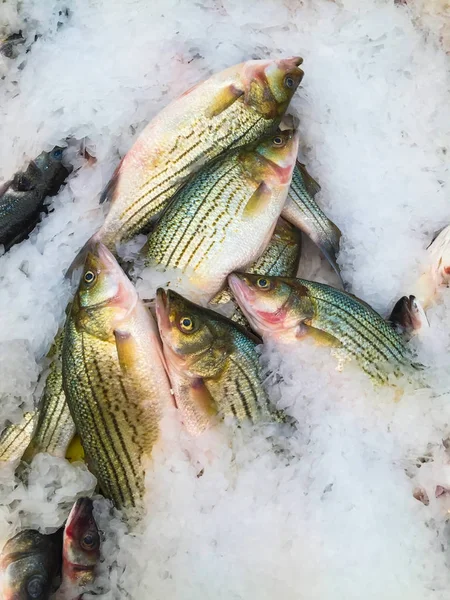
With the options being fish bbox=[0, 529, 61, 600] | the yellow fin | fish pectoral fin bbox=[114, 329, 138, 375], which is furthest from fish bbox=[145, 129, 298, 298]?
fish bbox=[0, 529, 61, 600]

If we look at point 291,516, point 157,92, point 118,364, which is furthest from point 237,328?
point 157,92

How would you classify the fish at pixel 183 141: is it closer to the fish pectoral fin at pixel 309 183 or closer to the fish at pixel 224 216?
the fish at pixel 224 216

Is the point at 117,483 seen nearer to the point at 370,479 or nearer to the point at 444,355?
the point at 370,479

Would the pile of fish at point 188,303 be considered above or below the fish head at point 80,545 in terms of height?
above

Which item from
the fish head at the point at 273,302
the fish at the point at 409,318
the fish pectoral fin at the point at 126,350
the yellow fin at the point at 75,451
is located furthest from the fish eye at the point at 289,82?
the yellow fin at the point at 75,451

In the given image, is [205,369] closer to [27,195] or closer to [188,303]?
[188,303]

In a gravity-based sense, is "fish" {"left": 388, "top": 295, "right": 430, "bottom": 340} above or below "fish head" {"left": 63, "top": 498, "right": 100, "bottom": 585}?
above

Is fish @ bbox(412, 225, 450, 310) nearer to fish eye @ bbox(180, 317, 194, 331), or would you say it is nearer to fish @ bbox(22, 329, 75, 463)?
fish eye @ bbox(180, 317, 194, 331)
